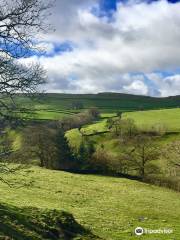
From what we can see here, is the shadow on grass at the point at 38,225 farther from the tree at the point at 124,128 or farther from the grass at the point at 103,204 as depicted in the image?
the tree at the point at 124,128

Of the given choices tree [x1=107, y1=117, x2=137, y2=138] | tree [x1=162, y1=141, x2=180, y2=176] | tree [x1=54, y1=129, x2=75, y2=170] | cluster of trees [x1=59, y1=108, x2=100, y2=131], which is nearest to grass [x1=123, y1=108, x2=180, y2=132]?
tree [x1=107, y1=117, x2=137, y2=138]

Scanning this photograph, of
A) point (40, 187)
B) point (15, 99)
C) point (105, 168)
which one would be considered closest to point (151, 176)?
point (105, 168)

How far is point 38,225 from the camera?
2136 cm

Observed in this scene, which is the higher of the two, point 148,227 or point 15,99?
point 15,99

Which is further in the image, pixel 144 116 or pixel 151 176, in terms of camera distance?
pixel 144 116

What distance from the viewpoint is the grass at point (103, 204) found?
93.4 feet

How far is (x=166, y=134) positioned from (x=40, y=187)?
91688 millimetres

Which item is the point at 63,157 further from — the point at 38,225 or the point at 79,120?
the point at 38,225

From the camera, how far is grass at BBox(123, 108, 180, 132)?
13850 cm

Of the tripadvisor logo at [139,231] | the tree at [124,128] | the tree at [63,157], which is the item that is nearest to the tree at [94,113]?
the tree at [124,128]

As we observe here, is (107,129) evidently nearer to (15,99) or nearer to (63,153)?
(63,153)

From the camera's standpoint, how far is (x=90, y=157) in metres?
90.0

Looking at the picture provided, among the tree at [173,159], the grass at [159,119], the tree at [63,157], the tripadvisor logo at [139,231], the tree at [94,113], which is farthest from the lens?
the tree at [94,113]

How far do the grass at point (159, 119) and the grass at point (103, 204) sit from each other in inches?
3250
